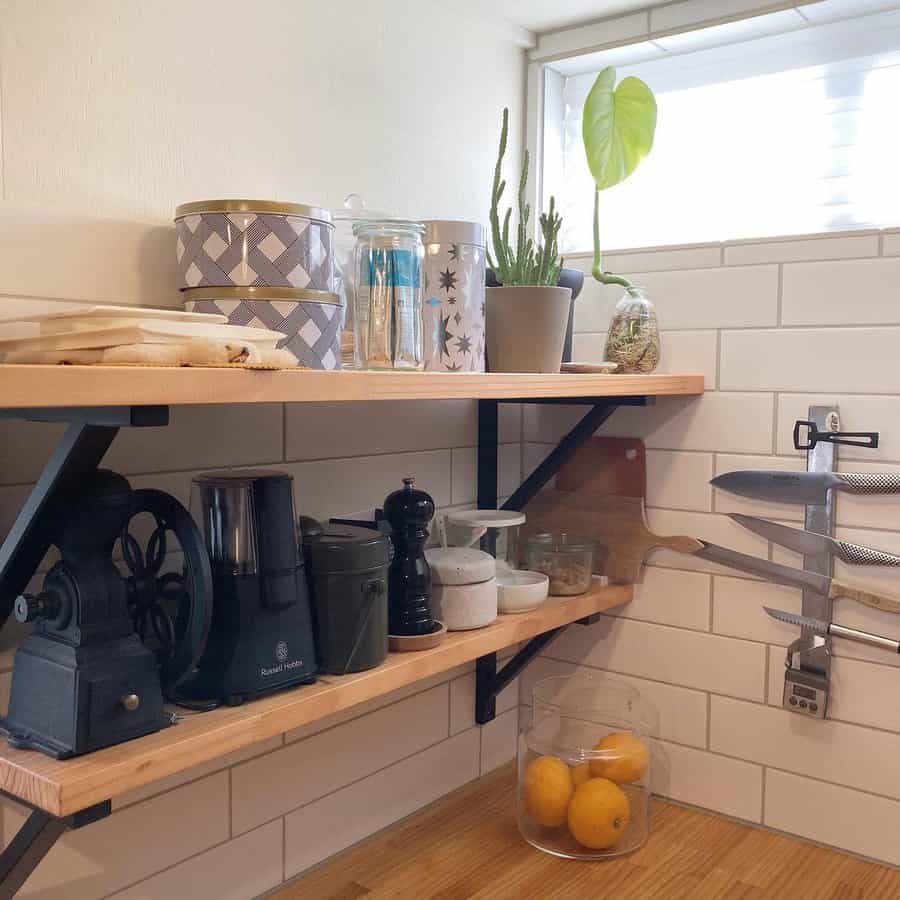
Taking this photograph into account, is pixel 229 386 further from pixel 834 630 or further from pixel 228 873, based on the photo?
pixel 834 630

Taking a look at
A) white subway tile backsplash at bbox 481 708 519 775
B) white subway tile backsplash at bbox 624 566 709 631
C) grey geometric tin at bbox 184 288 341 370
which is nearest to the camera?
grey geometric tin at bbox 184 288 341 370

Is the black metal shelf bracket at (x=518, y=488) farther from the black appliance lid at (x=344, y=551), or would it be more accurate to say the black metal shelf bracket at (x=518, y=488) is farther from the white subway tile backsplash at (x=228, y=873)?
the black appliance lid at (x=344, y=551)

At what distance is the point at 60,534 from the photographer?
0.82m

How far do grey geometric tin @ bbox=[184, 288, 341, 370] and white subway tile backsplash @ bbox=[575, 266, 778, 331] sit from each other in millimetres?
719

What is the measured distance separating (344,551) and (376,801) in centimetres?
60

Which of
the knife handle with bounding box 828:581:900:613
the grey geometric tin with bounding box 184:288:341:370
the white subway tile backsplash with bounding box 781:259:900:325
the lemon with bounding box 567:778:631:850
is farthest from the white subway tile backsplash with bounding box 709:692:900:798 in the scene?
the grey geometric tin with bounding box 184:288:341:370

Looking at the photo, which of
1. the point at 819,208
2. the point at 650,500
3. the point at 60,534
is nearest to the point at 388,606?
the point at 60,534

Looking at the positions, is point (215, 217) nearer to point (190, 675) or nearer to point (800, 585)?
point (190, 675)

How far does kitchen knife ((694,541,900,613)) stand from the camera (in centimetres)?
134

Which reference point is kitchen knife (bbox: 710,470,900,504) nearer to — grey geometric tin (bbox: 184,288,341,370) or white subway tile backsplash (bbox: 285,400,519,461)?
white subway tile backsplash (bbox: 285,400,519,461)

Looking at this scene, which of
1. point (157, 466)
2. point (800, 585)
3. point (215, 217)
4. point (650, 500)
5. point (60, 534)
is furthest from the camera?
point (650, 500)

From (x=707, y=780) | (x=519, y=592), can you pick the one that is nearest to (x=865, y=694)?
(x=707, y=780)

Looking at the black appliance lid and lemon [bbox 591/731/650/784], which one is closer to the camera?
the black appliance lid

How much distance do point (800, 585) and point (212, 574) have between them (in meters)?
0.88
